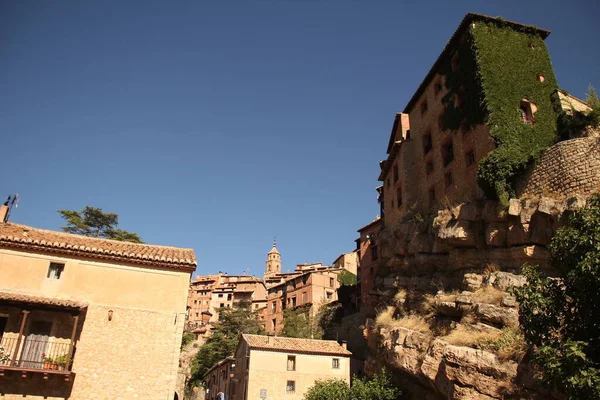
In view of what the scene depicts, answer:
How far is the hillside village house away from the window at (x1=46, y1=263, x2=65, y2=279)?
41mm

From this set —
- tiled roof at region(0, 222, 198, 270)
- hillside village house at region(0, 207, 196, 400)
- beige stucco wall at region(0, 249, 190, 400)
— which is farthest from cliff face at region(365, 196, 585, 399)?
tiled roof at region(0, 222, 198, 270)

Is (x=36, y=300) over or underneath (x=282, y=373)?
over

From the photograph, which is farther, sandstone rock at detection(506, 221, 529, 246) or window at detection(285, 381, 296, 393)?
window at detection(285, 381, 296, 393)

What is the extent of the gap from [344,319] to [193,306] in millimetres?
51881

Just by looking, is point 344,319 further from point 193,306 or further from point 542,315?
point 193,306

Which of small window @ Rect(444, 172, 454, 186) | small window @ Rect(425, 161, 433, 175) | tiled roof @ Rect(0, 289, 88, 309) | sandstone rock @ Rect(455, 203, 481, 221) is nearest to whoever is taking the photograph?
tiled roof @ Rect(0, 289, 88, 309)

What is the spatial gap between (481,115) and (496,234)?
8405mm

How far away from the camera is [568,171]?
1001 inches

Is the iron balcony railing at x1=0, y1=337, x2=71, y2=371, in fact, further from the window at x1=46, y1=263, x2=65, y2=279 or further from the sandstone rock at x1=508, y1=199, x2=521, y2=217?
the sandstone rock at x1=508, y1=199, x2=521, y2=217

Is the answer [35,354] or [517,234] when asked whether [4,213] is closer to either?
[35,354]

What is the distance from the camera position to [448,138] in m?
35.1

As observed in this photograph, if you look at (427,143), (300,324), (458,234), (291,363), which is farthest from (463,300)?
(300,324)

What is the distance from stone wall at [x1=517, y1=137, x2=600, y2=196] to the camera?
24438mm

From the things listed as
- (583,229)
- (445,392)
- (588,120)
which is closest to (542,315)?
(583,229)
